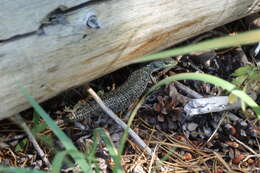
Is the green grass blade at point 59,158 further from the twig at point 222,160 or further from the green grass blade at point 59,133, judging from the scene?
the twig at point 222,160

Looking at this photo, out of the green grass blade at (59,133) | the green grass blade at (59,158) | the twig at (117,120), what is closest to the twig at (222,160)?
the twig at (117,120)

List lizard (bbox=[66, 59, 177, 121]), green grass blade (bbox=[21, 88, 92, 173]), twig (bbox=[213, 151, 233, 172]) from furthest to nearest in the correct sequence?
1. lizard (bbox=[66, 59, 177, 121])
2. twig (bbox=[213, 151, 233, 172])
3. green grass blade (bbox=[21, 88, 92, 173])

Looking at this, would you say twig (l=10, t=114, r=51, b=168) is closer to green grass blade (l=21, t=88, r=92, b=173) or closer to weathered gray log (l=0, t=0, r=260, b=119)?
weathered gray log (l=0, t=0, r=260, b=119)

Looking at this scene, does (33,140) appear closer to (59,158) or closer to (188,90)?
(59,158)

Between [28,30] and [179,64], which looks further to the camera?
[179,64]

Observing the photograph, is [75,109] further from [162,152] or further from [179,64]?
[179,64]

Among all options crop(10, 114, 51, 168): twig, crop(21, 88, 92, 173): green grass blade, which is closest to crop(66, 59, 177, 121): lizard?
crop(10, 114, 51, 168): twig

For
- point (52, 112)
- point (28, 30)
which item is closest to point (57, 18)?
point (28, 30)
